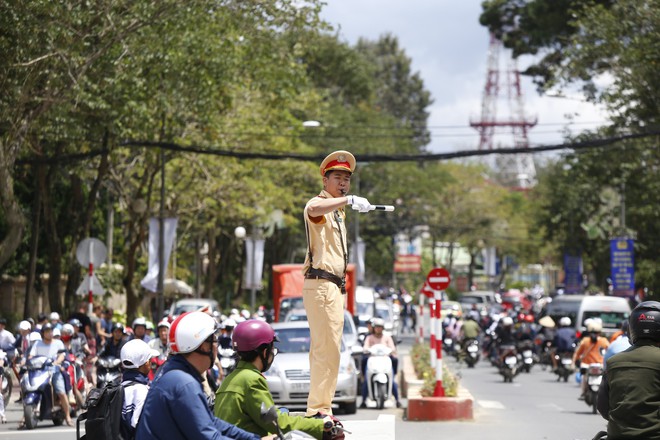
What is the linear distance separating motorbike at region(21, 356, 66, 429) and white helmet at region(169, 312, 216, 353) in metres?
12.9

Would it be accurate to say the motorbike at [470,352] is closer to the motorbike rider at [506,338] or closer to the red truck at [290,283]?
the motorbike rider at [506,338]

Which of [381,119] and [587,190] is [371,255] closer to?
[381,119]

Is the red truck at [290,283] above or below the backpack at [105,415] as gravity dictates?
above

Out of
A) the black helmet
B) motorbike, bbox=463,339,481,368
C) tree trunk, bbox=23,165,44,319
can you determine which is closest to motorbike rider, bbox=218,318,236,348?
tree trunk, bbox=23,165,44,319

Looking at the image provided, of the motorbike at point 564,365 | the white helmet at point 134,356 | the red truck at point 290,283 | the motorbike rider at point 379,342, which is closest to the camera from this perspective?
the white helmet at point 134,356

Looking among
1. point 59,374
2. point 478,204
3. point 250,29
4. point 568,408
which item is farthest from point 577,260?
point 59,374

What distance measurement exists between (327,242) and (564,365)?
21970mm

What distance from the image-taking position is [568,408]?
21344 millimetres

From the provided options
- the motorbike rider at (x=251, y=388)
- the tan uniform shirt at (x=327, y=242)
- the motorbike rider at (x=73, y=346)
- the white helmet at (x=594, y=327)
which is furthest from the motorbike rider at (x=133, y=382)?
the white helmet at (x=594, y=327)

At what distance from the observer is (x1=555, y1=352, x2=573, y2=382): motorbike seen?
3044 centimetres

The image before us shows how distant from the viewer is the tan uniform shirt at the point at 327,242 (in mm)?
9484

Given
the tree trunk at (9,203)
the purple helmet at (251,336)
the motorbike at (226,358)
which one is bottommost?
the motorbike at (226,358)

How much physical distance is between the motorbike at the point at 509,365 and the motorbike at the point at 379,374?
9087mm

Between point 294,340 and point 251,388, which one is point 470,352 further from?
point 251,388
